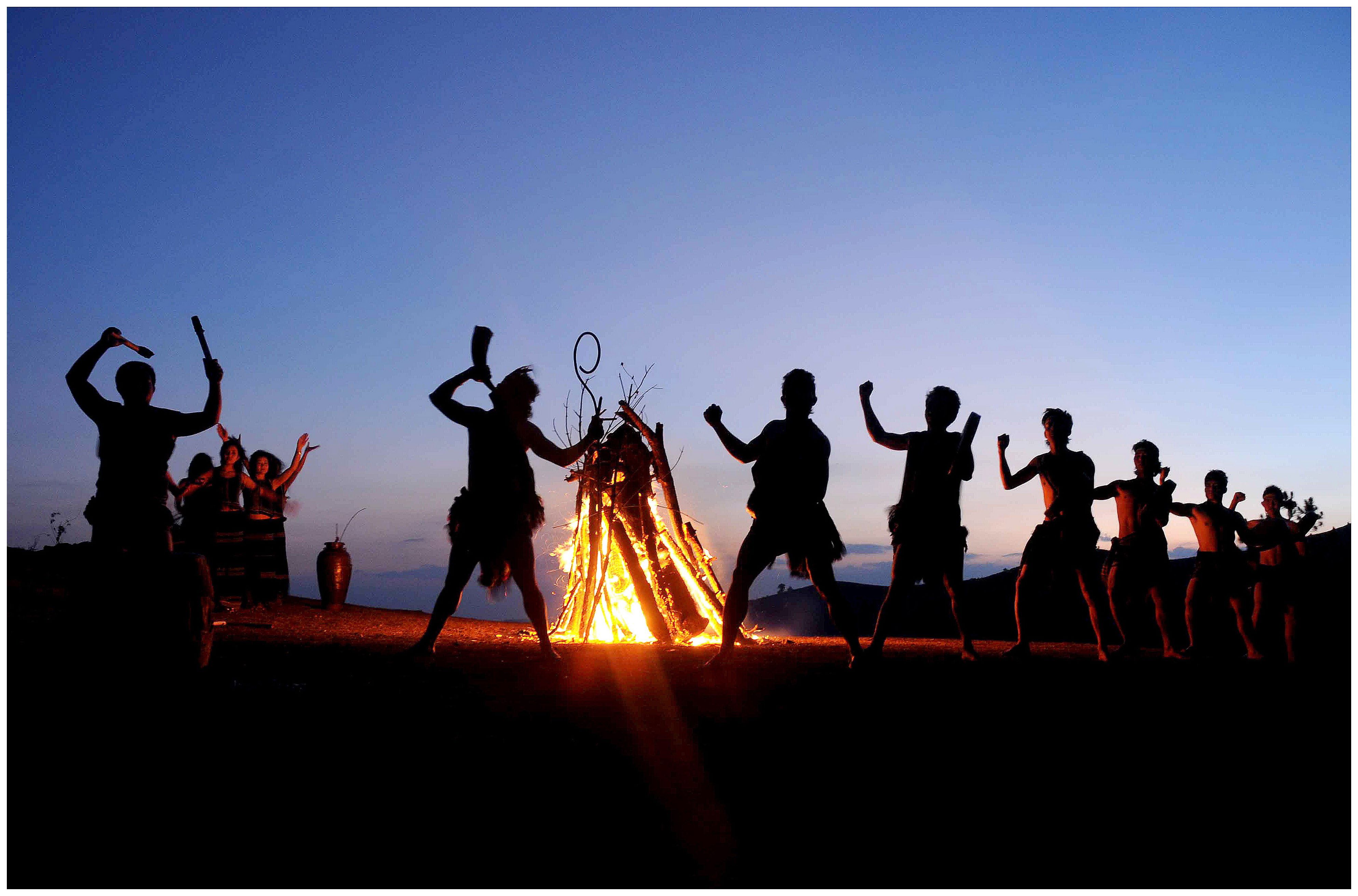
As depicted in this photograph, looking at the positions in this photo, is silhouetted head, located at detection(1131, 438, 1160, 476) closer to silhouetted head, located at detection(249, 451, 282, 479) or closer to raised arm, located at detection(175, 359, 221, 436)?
raised arm, located at detection(175, 359, 221, 436)

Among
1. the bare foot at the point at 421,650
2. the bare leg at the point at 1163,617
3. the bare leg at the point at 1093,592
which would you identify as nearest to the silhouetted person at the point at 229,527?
the bare foot at the point at 421,650

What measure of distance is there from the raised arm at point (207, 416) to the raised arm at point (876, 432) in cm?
436

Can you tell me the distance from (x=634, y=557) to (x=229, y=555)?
5.42 m

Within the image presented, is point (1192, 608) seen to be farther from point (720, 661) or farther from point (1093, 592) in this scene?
point (720, 661)

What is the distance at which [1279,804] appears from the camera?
3.37 m

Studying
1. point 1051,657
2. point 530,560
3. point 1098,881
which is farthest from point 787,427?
point 1098,881

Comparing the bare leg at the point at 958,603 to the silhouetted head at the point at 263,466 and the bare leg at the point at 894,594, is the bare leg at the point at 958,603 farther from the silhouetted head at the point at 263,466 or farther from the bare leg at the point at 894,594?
the silhouetted head at the point at 263,466

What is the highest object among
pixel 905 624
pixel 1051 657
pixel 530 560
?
pixel 530 560

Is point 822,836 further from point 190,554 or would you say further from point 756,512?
point 190,554

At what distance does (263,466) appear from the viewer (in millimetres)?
11133

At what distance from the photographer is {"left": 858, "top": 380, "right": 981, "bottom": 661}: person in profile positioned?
647 centimetres

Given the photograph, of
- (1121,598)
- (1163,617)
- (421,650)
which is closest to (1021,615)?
(1121,598)

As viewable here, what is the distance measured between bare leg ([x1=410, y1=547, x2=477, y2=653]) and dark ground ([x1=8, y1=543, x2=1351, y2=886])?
738 mm

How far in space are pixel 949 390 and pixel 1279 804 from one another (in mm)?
3785
